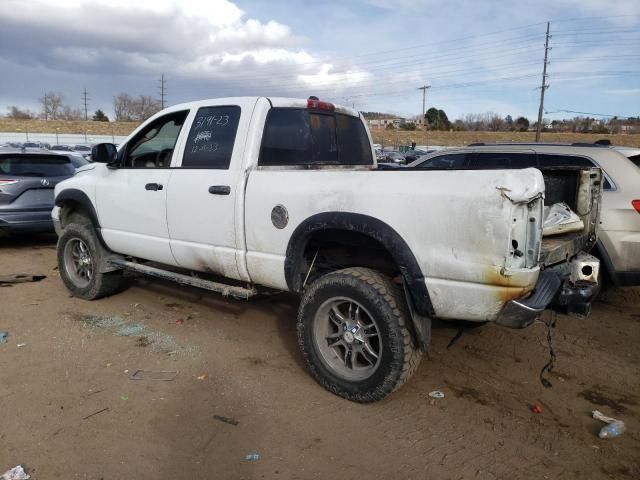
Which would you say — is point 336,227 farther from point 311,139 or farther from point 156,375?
point 156,375

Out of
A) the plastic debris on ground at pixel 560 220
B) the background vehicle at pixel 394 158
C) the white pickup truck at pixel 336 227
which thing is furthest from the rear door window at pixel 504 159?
the background vehicle at pixel 394 158

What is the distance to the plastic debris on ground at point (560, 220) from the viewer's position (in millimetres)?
3555

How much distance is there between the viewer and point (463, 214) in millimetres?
2832

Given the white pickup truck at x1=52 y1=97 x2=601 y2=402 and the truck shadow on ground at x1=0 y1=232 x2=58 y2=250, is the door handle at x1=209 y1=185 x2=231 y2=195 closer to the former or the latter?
the white pickup truck at x1=52 y1=97 x2=601 y2=402

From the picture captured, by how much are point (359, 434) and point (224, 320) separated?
2414mm

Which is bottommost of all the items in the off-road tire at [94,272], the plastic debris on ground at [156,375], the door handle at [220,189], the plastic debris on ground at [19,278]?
the plastic debris on ground at [156,375]

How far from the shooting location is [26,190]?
8234 mm

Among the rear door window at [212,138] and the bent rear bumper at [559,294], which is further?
the rear door window at [212,138]

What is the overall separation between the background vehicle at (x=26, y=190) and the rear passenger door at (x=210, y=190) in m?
4.97

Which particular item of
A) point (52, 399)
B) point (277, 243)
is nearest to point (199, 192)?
point (277, 243)

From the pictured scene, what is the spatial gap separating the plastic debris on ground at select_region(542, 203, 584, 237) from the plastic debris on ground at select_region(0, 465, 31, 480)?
3464mm

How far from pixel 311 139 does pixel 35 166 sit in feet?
20.8

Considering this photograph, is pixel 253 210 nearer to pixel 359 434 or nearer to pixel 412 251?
pixel 412 251

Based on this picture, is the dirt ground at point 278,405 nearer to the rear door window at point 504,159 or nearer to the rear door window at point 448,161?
the rear door window at point 504,159
